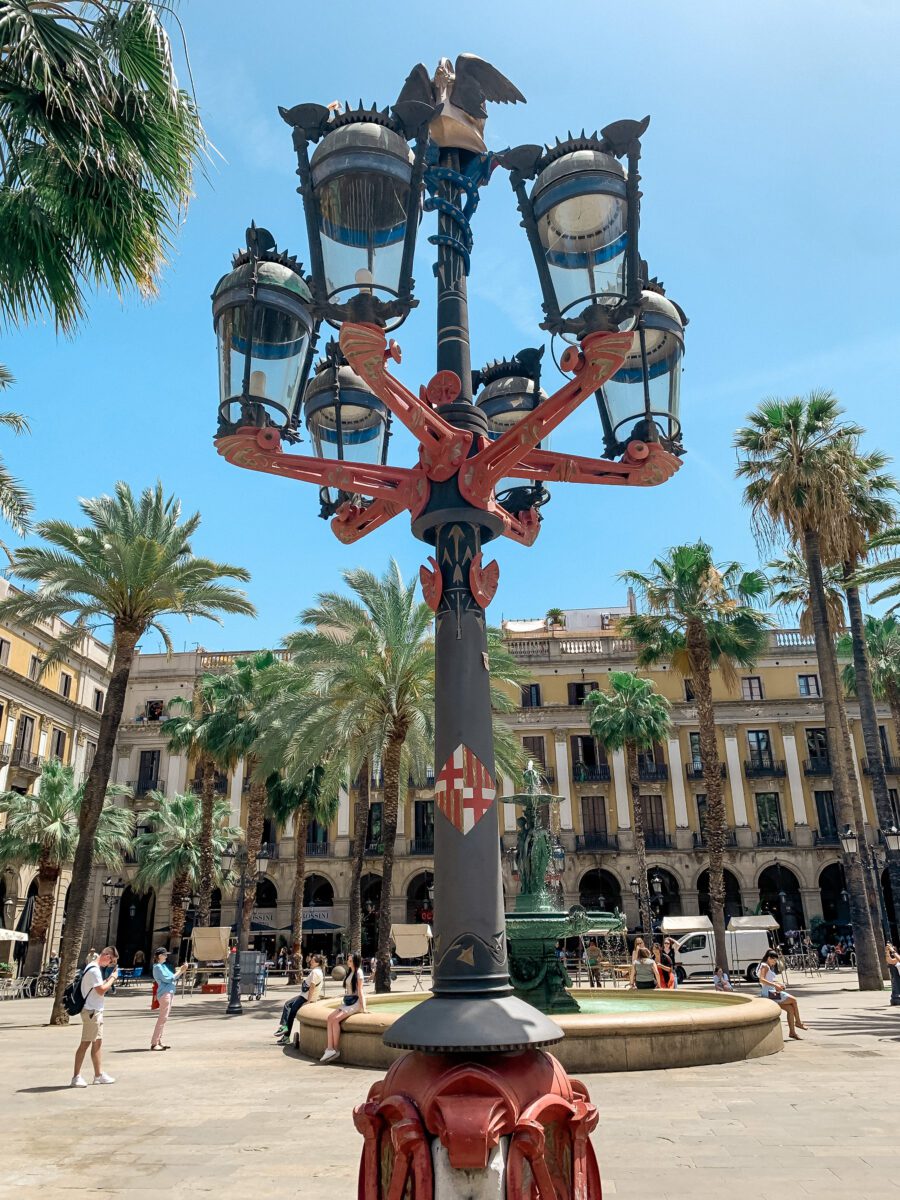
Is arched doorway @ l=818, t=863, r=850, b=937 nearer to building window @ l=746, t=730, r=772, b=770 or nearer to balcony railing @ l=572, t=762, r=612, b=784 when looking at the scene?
building window @ l=746, t=730, r=772, b=770

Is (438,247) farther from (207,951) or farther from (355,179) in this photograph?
(207,951)

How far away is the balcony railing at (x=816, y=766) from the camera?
4309 centimetres

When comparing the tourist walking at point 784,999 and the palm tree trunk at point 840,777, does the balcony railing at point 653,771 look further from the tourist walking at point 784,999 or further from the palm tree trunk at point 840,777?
the tourist walking at point 784,999

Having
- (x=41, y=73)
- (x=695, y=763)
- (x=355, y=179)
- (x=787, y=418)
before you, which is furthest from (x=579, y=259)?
(x=695, y=763)

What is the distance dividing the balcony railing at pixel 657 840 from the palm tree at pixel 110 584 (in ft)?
89.4

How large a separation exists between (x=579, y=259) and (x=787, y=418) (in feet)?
74.9

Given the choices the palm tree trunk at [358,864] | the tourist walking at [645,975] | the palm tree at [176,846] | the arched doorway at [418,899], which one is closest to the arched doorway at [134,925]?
the palm tree at [176,846]

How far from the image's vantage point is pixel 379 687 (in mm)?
21078

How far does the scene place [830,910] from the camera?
43.2m

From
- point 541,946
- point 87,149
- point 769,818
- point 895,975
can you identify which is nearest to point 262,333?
point 87,149

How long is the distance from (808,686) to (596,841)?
13222 millimetres

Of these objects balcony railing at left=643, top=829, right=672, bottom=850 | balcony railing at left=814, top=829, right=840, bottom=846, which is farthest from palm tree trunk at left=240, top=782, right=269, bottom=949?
balcony railing at left=814, top=829, right=840, bottom=846

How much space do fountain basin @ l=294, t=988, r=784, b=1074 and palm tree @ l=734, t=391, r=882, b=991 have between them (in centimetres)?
Answer: 1304

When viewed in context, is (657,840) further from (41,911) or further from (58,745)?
(58,745)
